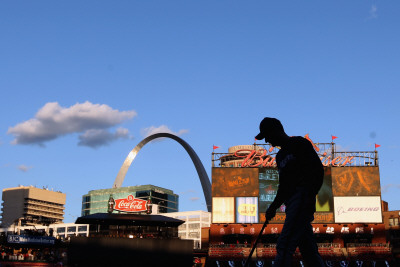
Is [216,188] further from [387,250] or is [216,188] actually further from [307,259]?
[307,259]

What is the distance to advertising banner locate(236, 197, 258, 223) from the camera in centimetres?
6178

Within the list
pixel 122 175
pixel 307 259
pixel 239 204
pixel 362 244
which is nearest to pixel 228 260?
pixel 239 204

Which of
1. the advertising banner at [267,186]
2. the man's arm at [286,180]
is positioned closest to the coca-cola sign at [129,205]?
the advertising banner at [267,186]

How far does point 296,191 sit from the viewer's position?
5691mm

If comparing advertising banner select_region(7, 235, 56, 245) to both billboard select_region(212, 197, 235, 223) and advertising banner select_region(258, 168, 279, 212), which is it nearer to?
billboard select_region(212, 197, 235, 223)

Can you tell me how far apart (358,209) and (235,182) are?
15.4m

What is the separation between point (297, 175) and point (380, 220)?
2389 inches

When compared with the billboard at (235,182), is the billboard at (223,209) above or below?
below

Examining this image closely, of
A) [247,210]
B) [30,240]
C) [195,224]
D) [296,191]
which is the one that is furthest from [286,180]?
[195,224]

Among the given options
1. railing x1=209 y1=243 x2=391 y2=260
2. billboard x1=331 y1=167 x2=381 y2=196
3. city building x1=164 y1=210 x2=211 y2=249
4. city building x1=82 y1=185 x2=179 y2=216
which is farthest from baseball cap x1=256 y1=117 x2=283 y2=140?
city building x1=82 y1=185 x2=179 y2=216

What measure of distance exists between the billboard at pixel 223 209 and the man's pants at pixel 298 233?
188 feet

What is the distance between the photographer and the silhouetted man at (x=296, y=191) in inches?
218

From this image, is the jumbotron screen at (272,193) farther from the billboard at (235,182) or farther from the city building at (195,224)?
the city building at (195,224)

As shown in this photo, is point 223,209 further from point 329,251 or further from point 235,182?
point 329,251
